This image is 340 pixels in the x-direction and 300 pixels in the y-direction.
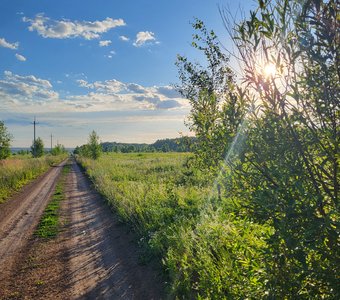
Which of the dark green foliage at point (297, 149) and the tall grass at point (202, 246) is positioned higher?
the dark green foliage at point (297, 149)

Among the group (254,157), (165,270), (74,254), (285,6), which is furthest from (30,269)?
(285,6)

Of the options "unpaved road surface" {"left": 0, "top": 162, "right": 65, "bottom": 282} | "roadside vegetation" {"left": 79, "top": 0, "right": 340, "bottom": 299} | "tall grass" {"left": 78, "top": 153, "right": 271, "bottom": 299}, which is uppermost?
"roadside vegetation" {"left": 79, "top": 0, "right": 340, "bottom": 299}

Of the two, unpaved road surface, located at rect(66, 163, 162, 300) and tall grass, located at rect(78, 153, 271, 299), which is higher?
tall grass, located at rect(78, 153, 271, 299)

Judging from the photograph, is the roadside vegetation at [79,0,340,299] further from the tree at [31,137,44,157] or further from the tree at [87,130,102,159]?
the tree at [31,137,44,157]

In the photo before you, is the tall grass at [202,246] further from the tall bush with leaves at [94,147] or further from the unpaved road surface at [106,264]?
the tall bush with leaves at [94,147]

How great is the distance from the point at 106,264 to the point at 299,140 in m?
6.99

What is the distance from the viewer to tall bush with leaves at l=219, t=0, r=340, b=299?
2.70 meters

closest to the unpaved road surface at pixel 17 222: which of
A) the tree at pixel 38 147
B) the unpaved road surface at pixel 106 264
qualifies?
the unpaved road surface at pixel 106 264

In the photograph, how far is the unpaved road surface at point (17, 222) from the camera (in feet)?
30.2

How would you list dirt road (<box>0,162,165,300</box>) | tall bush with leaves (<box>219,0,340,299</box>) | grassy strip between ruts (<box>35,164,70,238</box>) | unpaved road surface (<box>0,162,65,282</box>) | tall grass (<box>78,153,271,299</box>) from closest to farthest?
tall bush with leaves (<box>219,0,340,299</box>)
tall grass (<box>78,153,271,299</box>)
dirt road (<box>0,162,165,300</box>)
unpaved road surface (<box>0,162,65,282</box>)
grassy strip between ruts (<box>35,164,70,238</box>)

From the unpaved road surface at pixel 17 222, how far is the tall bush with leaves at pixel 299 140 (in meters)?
7.38

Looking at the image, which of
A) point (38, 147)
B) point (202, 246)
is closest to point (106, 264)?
point (202, 246)

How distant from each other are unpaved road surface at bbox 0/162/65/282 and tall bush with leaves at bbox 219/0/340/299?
24.2 feet

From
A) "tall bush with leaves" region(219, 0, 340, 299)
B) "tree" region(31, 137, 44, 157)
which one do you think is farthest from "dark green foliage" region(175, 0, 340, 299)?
"tree" region(31, 137, 44, 157)
